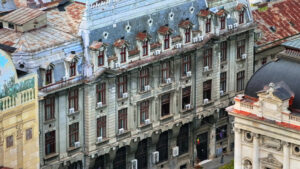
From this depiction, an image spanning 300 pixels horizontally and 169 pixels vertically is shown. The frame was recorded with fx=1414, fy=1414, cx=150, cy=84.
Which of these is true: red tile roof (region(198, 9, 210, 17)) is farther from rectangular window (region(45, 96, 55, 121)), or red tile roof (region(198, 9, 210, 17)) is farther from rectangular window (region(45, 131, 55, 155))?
rectangular window (region(45, 131, 55, 155))

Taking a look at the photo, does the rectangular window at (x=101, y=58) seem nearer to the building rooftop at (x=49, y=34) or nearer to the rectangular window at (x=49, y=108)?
the building rooftop at (x=49, y=34)

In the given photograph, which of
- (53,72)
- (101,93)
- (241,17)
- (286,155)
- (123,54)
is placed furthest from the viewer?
(241,17)

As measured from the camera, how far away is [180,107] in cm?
16875

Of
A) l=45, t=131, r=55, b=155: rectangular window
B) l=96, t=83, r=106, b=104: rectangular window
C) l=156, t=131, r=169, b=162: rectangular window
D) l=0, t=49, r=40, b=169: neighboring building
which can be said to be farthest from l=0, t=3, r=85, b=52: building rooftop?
l=156, t=131, r=169, b=162: rectangular window

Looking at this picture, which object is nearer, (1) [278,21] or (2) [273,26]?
(2) [273,26]

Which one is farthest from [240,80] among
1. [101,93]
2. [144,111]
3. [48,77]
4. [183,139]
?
[48,77]

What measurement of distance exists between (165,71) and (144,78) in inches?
138

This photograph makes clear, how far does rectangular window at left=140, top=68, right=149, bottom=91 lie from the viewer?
16312 centimetres

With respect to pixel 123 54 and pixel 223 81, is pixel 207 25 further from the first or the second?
pixel 123 54

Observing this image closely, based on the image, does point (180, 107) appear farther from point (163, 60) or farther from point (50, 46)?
point (50, 46)

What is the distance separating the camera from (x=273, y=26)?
18188 cm

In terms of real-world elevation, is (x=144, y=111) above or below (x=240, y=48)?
below

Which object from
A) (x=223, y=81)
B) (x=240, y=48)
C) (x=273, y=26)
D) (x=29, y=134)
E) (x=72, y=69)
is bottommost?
(x=29, y=134)

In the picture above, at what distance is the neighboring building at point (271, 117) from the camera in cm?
13825
